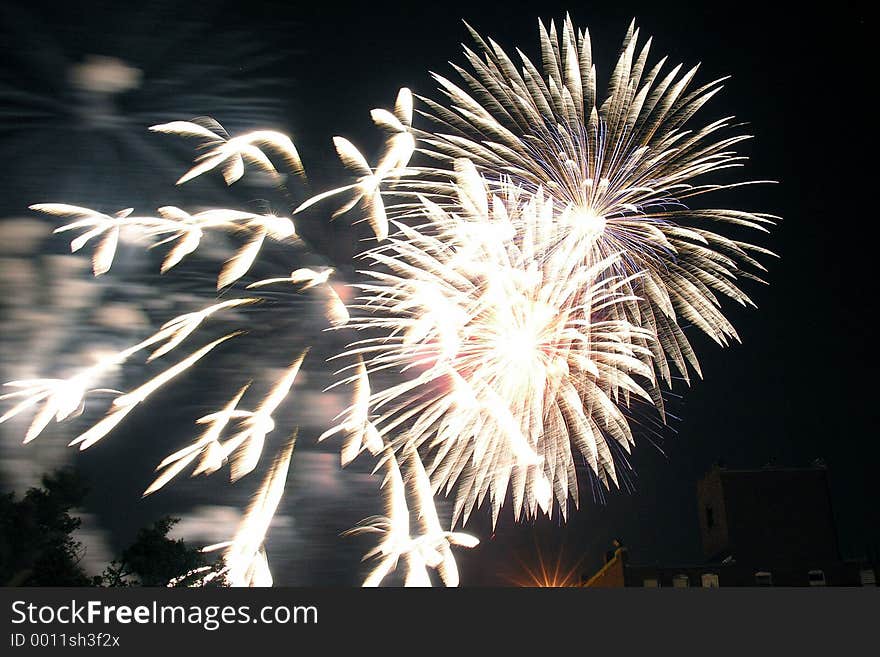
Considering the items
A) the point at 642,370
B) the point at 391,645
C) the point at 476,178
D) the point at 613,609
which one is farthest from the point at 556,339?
the point at 391,645

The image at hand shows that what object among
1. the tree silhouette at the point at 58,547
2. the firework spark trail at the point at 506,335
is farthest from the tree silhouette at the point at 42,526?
the firework spark trail at the point at 506,335

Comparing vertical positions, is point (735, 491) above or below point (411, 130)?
below

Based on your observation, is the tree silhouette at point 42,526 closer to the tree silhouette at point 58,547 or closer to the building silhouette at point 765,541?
the tree silhouette at point 58,547

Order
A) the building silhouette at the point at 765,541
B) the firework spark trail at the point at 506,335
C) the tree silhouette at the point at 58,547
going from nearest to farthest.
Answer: the firework spark trail at the point at 506,335
the tree silhouette at the point at 58,547
the building silhouette at the point at 765,541

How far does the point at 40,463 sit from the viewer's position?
85.0 feet

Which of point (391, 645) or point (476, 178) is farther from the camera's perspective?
point (476, 178)

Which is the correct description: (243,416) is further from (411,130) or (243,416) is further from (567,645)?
(567,645)

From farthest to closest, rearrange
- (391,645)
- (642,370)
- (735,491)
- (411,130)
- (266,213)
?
(735,491) → (266,213) → (411,130) → (642,370) → (391,645)

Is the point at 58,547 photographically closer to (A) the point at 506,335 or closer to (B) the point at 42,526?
(B) the point at 42,526

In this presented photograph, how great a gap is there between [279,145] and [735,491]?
2429 cm

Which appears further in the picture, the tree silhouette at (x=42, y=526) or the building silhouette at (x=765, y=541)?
the building silhouette at (x=765, y=541)

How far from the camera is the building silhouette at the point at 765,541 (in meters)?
30.7

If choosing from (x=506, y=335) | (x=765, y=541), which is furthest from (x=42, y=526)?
(x=765, y=541)

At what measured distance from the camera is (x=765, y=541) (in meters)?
32.5
